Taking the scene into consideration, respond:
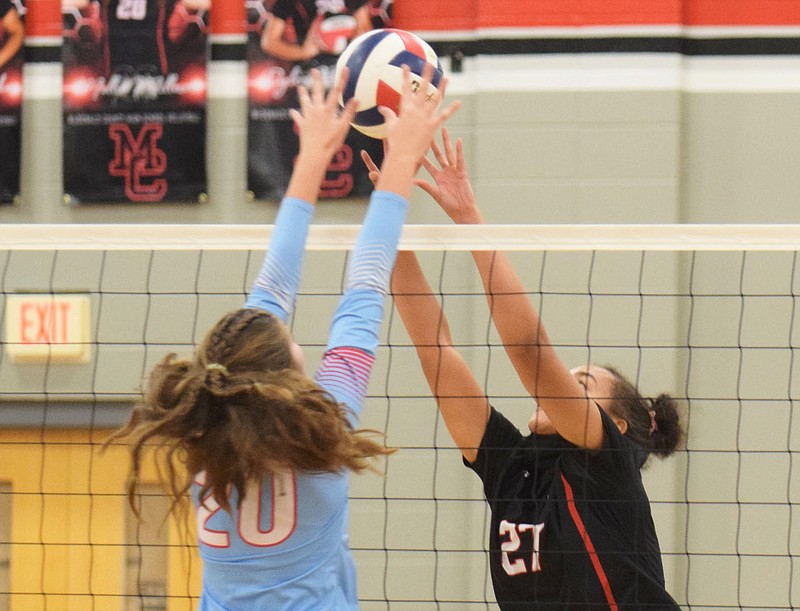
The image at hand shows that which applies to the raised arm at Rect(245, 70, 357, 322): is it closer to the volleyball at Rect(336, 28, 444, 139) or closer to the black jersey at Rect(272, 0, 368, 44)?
the volleyball at Rect(336, 28, 444, 139)

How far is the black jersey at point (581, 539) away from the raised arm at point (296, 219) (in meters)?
0.78

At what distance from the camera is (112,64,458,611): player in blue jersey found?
1669mm

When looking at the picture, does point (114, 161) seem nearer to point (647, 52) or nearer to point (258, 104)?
point (258, 104)

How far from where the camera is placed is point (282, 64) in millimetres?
4949

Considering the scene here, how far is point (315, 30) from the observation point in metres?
4.94

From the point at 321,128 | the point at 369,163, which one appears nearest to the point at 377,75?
the point at 369,163

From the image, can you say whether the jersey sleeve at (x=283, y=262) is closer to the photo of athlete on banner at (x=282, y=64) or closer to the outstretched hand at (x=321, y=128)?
the outstretched hand at (x=321, y=128)

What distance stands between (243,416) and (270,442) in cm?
6

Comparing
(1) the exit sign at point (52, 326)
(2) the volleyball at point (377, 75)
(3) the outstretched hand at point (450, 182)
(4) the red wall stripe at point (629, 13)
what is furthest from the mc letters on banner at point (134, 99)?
(3) the outstretched hand at point (450, 182)

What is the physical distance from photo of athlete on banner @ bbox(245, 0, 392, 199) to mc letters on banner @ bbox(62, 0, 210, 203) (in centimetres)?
23

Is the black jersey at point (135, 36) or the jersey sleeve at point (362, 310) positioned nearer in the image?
the jersey sleeve at point (362, 310)

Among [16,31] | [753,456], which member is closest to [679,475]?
[753,456]

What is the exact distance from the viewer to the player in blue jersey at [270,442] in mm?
1669

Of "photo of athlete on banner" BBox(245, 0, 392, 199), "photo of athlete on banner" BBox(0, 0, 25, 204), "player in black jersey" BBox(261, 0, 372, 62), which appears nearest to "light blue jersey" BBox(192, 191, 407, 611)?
"photo of athlete on banner" BBox(245, 0, 392, 199)
